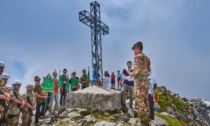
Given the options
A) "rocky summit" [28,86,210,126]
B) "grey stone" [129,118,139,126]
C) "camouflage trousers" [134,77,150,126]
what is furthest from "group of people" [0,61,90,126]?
"grey stone" [129,118,139,126]

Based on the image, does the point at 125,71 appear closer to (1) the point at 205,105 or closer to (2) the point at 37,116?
(2) the point at 37,116

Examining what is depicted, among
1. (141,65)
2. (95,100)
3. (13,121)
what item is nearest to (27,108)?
(13,121)

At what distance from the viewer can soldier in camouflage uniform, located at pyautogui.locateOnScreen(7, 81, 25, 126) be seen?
9.08 meters

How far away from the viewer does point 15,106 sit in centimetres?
945

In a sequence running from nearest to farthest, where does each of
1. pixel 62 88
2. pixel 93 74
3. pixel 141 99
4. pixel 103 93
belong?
pixel 141 99
pixel 103 93
pixel 62 88
pixel 93 74

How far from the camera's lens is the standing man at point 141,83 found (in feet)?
26.6

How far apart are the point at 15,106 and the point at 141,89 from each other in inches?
185

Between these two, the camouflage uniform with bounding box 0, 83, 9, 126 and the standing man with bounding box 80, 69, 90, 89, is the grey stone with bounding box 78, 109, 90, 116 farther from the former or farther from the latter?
the camouflage uniform with bounding box 0, 83, 9, 126

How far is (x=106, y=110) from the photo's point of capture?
13.1 m

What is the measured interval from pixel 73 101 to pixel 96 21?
580 inches

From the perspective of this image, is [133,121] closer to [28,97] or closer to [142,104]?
[142,104]

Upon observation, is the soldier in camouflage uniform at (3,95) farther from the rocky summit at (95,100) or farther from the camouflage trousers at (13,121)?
the rocky summit at (95,100)

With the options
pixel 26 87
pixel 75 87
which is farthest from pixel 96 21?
pixel 26 87

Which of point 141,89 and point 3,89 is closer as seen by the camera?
point 3,89
